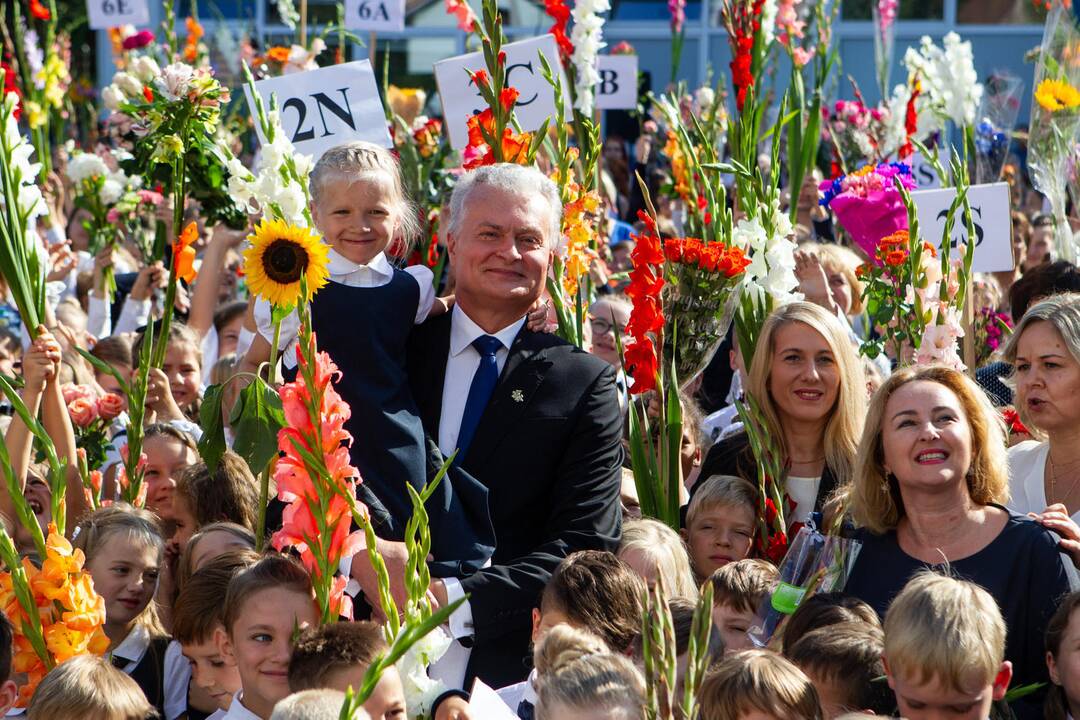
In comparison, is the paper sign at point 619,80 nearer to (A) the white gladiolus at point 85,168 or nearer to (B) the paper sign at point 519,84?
(A) the white gladiolus at point 85,168

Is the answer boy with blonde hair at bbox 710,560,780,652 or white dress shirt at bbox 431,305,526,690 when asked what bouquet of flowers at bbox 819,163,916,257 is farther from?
white dress shirt at bbox 431,305,526,690

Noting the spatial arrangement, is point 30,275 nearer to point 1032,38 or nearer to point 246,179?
point 246,179

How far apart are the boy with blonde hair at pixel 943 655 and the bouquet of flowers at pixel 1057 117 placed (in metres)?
2.75

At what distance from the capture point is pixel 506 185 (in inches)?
118

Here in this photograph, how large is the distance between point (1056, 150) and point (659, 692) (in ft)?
12.7

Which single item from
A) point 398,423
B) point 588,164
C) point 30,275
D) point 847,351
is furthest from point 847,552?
point 30,275

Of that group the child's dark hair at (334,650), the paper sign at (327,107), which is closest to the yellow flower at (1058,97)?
the paper sign at (327,107)

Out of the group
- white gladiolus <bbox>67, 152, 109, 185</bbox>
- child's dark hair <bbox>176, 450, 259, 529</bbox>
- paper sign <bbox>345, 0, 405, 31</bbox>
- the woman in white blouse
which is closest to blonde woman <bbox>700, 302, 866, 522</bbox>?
the woman in white blouse

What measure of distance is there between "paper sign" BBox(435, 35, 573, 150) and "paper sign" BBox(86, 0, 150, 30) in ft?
14.3

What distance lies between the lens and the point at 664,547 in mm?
3316

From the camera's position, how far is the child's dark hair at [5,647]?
2965 mm

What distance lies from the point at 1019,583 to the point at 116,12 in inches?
269

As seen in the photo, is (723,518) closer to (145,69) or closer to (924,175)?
(145,69)

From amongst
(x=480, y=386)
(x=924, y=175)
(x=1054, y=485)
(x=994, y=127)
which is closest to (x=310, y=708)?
(x=480, y=386)
